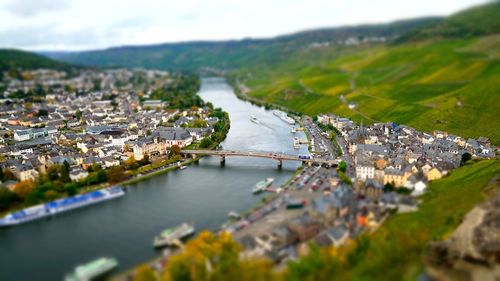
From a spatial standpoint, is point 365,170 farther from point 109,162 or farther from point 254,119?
point 254,119

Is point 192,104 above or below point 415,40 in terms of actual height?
below

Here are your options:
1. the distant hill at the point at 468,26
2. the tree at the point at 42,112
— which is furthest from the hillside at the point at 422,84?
the tree at the point at 42,112

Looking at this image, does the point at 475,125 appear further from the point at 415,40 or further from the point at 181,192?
the point at 415,40

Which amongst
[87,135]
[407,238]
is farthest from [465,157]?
[87,135]

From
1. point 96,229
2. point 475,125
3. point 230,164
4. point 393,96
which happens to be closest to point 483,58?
point 393,96

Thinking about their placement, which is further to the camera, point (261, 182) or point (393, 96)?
point (393, 96)

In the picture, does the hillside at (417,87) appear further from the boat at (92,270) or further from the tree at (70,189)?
the tree at (70,189)

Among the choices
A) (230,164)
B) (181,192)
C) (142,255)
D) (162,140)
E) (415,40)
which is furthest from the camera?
(415,40)
